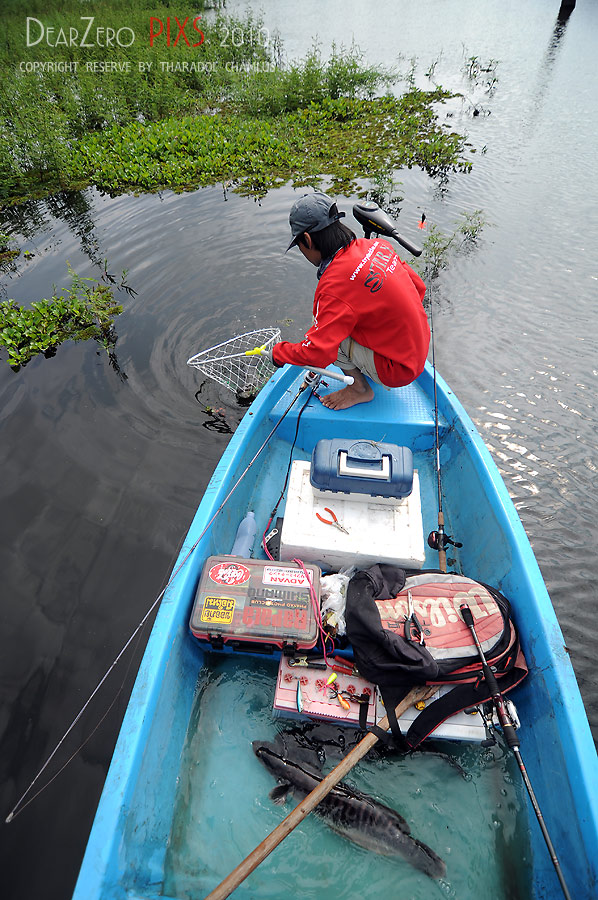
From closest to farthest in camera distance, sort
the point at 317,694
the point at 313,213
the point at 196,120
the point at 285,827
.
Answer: the point at 285,827, the point at 317,694, the point at 313,213, the point at 196,120

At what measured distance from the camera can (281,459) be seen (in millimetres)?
4137

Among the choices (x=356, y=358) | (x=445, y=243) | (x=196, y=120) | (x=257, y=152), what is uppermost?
(x=196, y=120)

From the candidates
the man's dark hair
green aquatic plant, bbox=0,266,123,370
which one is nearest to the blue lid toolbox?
the man's dark hair

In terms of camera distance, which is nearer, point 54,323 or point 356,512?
point 356,512

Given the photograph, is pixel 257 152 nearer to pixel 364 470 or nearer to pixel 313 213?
pixel 313 213

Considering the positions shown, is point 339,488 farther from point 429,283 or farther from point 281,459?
point 429,283

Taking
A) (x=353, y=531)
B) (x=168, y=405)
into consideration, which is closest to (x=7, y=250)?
(x=168, y=405)

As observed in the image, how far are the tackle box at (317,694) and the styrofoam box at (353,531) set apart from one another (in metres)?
0.69

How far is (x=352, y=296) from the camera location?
3.24m

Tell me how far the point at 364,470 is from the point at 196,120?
13.5 meters

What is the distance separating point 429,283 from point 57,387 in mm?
6348

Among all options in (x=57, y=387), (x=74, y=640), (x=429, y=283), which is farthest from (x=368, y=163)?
(x=74, y=640)

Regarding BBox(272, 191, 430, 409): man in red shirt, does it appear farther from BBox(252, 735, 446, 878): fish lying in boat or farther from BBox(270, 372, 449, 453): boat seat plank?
BBox(252, 735, 446, 878): fish lying in boat

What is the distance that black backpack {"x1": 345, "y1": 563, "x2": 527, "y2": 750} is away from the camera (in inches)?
91.2
